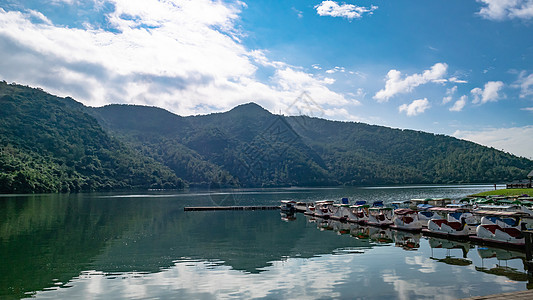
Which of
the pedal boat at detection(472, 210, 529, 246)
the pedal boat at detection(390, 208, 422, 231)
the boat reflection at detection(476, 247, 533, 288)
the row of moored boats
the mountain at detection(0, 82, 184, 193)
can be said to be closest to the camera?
the boat reflection at detection(476, 247, 533, 288)

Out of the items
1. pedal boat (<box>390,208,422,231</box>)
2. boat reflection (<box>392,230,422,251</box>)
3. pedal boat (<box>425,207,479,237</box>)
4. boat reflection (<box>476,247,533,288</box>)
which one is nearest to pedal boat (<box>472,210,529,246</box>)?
boat reflection (<box>476,247,533,288</box>)

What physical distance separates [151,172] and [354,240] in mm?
176572

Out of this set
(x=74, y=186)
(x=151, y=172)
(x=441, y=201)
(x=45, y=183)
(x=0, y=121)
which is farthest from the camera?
(x=151, y=172)

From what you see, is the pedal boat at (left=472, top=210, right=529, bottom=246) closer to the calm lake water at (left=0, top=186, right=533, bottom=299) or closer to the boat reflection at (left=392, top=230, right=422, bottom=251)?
the calm lake water at (left=0, top=186, right=533, bottom=299)

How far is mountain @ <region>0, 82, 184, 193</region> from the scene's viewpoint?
398ft

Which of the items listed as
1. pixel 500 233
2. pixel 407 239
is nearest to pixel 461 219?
pixel 407 239

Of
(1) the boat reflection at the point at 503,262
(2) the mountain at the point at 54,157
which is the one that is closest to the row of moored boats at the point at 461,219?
(1) the boat reflection at the point at 503,262

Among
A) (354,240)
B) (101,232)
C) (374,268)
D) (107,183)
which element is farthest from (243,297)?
(107,183)

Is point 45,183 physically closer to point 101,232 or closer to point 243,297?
point 101,232

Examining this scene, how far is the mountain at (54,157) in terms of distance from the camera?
398 feet

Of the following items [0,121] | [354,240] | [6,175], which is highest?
[0,121]

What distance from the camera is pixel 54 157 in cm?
15575

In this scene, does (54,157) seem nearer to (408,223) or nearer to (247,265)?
(408,223)

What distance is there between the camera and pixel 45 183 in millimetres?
124062
